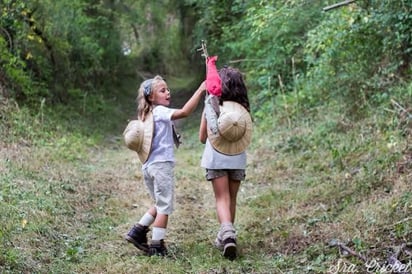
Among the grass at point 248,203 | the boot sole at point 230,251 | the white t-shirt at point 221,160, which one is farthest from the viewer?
the white t-shirt at point 221,160

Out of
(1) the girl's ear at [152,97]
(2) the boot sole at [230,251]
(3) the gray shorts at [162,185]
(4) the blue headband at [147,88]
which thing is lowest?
(2) the boot sole at [230,251]

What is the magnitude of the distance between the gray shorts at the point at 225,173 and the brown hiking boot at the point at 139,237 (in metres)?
0.75

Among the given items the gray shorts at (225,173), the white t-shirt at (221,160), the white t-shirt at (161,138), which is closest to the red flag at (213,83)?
the white t-shirt at (161,138)

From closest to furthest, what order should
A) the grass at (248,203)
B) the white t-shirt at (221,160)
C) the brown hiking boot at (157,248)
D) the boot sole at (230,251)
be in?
1. the grass at (248,203)
2. the boot sole at (230,251)
3. the brown hiking boot at (157,248)
4. the white t-shirt at (221,160)

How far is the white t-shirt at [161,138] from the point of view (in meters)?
5.00

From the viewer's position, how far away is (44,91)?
12719mm

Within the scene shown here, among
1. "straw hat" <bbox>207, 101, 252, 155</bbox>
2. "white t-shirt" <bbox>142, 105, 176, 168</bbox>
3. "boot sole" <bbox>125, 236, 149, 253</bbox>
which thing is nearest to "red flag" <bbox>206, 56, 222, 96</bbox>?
"straw hat" <bbox>207, 101, 252, 155</bbox>

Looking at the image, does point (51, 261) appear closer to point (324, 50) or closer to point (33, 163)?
point (33, 163)

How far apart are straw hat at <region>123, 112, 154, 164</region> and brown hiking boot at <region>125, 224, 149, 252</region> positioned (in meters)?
0.62

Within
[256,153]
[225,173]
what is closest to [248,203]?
[225,173]

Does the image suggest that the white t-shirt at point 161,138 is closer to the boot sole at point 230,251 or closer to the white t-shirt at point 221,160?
the white t-shirt at point 221,160

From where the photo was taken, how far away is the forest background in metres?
4.75

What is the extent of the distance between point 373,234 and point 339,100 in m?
4.76

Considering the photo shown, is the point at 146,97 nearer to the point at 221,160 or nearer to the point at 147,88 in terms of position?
the point at 147,88
